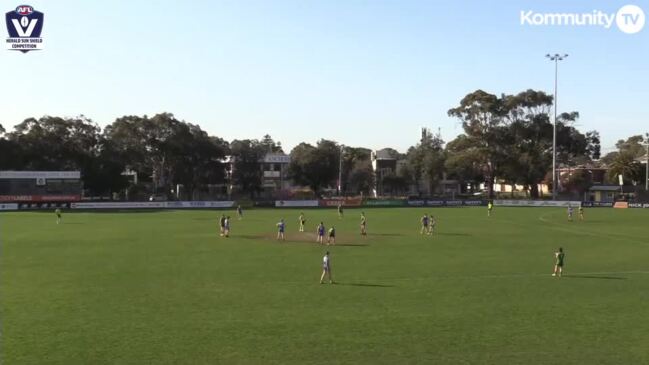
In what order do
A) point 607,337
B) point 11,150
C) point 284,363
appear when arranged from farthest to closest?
point 11,150 < point 607,337 < point 284,363

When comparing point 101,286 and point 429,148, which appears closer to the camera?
point 101,286

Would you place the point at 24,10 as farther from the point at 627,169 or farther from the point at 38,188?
the point at 627,169

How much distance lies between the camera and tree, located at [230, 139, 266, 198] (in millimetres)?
120375

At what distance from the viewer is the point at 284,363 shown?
13508 millimetres

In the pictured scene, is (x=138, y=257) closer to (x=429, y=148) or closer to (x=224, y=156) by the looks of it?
(x=224, y=156)

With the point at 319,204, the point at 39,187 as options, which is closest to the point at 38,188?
the point at 39,187

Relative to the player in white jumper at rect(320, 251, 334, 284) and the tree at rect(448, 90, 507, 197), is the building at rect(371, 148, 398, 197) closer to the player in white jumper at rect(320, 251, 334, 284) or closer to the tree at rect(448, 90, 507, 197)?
the tree at rect(448, 90, 507, 197)

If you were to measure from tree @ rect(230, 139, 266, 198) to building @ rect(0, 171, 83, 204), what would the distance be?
38.4 meters

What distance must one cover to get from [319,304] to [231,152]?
104641mm

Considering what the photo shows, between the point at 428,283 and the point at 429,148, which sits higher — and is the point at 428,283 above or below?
below

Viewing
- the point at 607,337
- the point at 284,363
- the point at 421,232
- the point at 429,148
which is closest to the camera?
the point at 284,363

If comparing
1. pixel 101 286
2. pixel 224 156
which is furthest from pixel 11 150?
pixel 101 286

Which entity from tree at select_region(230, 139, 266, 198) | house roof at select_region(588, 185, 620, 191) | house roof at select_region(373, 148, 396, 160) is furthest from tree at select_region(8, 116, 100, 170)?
house roof at select_region(588, 185, 620, 191)

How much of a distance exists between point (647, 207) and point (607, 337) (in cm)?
8230
